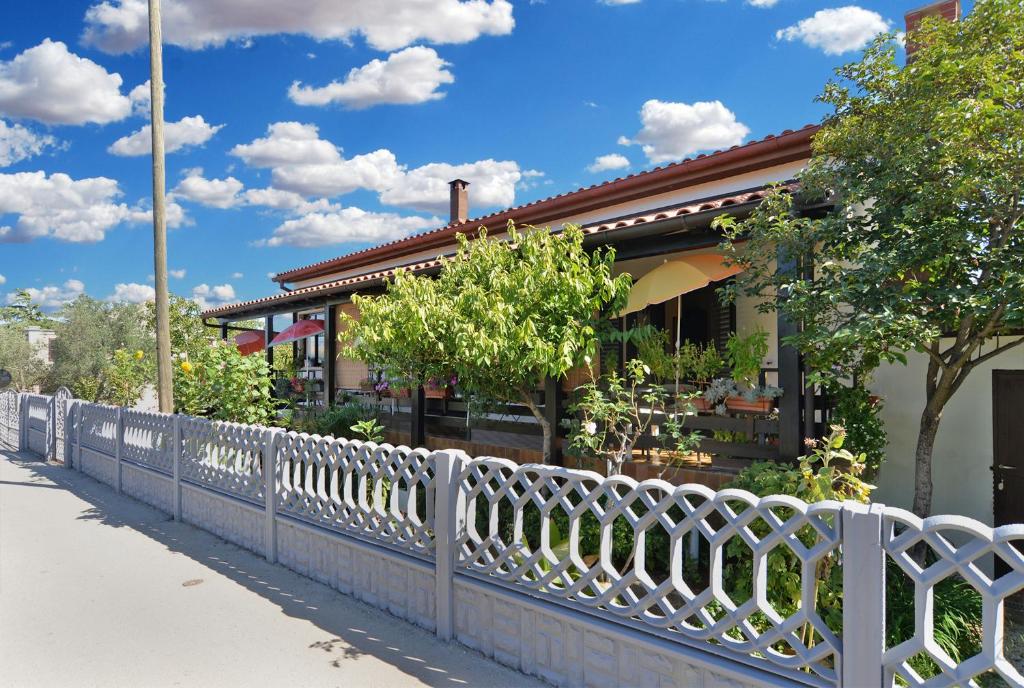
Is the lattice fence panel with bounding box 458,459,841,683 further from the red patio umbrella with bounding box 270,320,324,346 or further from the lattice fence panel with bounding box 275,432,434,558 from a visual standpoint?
the red patio umbrella with bounding box 270,320,324,346

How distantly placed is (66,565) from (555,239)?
20.0 feet

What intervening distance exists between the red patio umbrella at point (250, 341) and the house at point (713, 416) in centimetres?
635

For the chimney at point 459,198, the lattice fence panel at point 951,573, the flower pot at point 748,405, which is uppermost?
the chimney at point 459,198

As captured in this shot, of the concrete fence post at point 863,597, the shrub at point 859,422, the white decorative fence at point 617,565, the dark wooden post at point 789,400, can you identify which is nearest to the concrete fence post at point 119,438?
the white decorative fence at point 617,565

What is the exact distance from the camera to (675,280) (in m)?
6.43

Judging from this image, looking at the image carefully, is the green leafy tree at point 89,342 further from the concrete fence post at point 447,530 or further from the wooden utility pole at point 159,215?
the concrete fence post at point 447,530

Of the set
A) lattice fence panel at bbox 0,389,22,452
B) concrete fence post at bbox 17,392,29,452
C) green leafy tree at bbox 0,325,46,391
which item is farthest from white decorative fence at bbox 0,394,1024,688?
green leafy tree at bbox 0,325,46,391

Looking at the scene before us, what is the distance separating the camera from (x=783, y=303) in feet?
15.2

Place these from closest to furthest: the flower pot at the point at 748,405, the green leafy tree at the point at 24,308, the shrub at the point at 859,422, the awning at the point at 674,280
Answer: the shrub at the point at 859,422, the flower pot at the point at 748,405, the awning at the point at 674,280, the green leafy tree at the point at 24,308

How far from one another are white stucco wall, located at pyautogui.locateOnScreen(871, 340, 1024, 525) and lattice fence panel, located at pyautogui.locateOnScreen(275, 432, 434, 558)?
4785mm

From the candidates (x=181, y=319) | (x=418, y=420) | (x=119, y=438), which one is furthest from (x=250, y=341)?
(x=418, y=420)

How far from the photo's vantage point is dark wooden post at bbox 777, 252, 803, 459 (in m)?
5.21

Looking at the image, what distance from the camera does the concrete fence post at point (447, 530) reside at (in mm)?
4305

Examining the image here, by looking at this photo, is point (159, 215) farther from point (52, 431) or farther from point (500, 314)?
point (500, 314)
